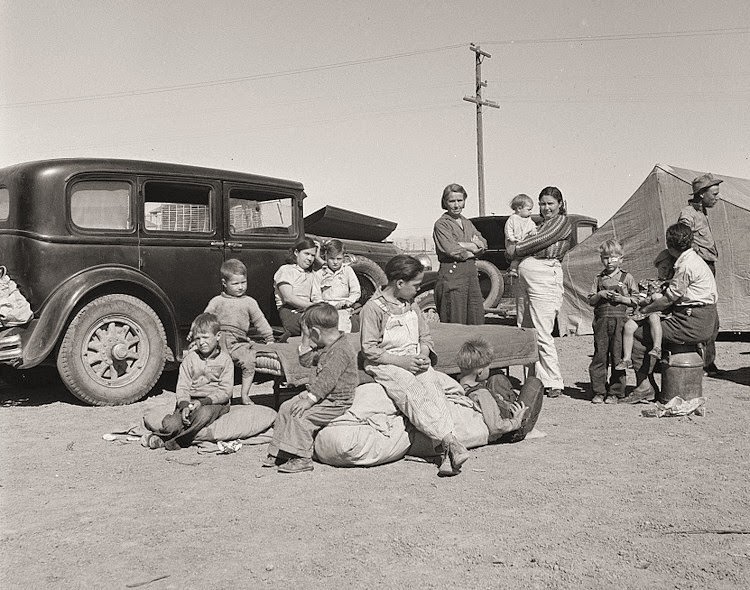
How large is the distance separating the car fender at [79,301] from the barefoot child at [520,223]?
3.09 m

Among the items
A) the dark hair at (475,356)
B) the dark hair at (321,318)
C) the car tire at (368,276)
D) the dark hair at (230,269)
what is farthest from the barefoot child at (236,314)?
the car tire at (368,276)

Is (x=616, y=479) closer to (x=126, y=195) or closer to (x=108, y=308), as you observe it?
(x=108, y=308)

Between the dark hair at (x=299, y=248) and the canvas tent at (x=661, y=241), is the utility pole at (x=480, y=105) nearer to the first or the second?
the canvas tent at (x=661, y=241)

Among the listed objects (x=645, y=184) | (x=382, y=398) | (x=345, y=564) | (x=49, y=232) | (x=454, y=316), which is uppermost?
(x=645, y=184)

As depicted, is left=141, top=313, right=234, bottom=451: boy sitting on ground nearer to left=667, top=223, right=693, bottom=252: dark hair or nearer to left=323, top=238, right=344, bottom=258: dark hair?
left=323, top=238, right=344, bottom=258: dark hair

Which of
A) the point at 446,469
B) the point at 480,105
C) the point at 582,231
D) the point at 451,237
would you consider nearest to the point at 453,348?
the point at 451,237

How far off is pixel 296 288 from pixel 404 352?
2560 millimetres

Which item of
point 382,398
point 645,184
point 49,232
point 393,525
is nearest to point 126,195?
point 49,232

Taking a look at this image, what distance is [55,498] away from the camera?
3949 millimetres

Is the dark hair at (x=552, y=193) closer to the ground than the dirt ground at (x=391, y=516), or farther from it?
farther from it

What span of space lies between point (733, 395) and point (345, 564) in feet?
16.0

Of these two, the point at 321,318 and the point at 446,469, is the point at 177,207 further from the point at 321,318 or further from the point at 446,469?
the point at 446,469

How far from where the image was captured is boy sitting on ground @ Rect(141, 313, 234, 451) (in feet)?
16.3

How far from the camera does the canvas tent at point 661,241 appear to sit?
1031 cm
